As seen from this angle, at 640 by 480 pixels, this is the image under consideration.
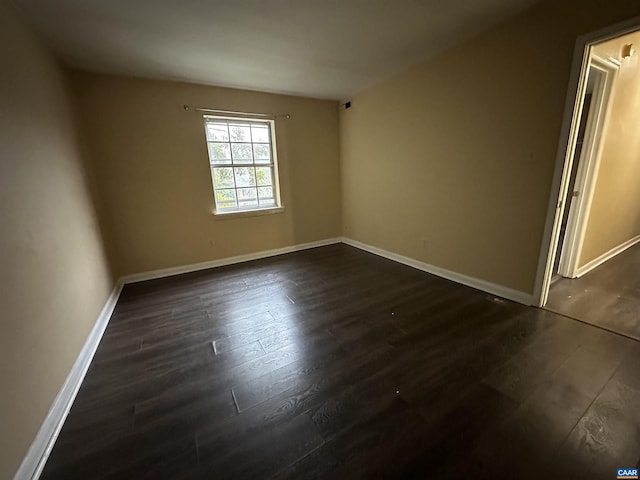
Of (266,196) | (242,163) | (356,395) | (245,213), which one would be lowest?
(356,395)

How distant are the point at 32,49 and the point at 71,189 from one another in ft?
3.39

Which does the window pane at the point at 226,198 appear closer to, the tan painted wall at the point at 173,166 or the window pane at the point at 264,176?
the tan painted wall at the point at 173,166

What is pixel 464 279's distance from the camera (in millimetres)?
2922

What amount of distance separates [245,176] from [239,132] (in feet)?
2.07

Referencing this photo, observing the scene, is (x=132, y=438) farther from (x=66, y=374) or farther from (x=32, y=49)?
(x=32, y=49)

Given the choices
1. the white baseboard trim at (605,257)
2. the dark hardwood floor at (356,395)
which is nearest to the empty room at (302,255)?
the dark hardwood floor at (356,395)

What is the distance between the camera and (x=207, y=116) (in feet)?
11.5

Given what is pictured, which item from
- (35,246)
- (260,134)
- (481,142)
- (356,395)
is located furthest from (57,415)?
(481,142)

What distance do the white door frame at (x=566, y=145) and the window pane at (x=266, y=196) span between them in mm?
3431

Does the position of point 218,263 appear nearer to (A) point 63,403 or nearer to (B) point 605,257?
(A) point 63,403

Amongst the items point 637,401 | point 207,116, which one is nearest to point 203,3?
point 207,116

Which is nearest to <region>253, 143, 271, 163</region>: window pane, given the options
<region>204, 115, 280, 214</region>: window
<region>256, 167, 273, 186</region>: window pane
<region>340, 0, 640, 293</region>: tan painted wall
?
<region>204, 115, 280, 214</region>: window

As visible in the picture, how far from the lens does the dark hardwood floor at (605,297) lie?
210 centimetres

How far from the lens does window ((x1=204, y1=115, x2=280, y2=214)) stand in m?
3.69
